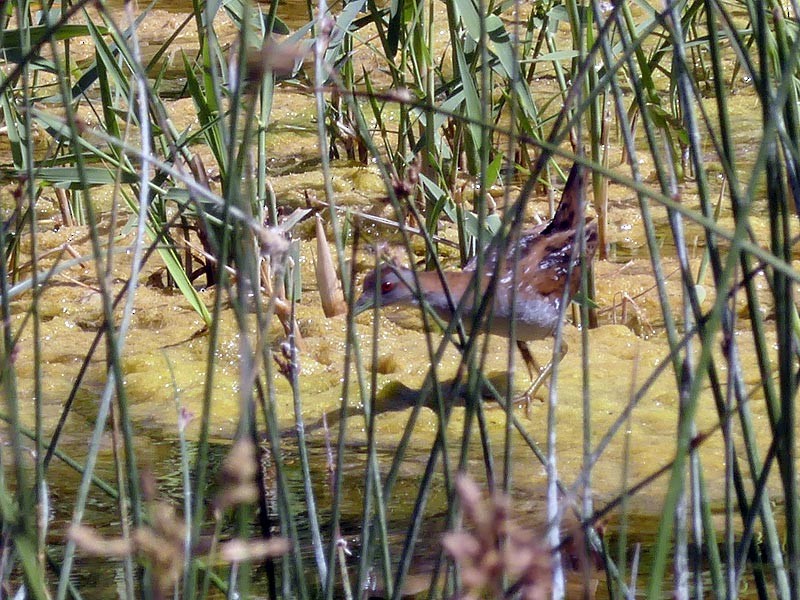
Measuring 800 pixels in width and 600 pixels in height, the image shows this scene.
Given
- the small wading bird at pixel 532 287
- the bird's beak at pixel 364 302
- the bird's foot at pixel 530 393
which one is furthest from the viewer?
the bird's beak at pixel 364 302

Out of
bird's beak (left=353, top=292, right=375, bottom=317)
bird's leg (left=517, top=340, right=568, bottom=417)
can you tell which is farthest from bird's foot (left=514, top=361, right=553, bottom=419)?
bird's beak (left=353, top=292, right=375, bottom=317)

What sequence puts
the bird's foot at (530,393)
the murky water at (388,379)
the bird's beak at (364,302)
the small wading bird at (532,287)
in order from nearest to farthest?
the murky water at (388,379)
the bird's foot at (530,393)
the small wading bird at (532,287)
the bird's beak at (364,302)

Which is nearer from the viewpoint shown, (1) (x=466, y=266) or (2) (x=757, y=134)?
(1) (x=466, y=266)

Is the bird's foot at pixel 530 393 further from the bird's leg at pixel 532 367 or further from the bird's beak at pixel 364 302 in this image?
the bird's beak at pixel 364 302

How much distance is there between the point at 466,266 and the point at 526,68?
2.93ft

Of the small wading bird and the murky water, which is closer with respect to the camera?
the murky water

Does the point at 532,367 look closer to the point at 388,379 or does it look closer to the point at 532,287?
the point at 532,287

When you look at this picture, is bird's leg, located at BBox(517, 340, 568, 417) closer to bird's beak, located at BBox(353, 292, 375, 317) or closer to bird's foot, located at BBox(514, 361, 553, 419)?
bird's foot, located at BBox(514, 361, 553, 419)

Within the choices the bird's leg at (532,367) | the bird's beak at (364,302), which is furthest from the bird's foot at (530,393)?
the bird's beak at (364,302)

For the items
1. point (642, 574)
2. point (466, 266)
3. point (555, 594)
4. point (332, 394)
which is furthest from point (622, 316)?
point (555, 594)

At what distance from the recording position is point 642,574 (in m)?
2.04

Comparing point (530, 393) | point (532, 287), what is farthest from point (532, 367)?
point (530, 393)

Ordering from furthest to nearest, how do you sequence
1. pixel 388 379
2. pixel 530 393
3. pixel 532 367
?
pixel 532 367 → pixel 388 379 → pixel 530 393

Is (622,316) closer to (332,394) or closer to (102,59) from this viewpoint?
(332,394)
